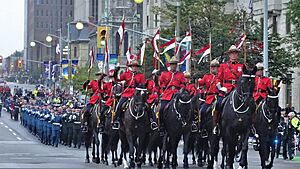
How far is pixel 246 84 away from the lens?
19.4 m

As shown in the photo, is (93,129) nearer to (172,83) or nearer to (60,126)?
(172,83)

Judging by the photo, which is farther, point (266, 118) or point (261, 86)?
point (266, 118)

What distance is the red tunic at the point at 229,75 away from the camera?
20.8 meters

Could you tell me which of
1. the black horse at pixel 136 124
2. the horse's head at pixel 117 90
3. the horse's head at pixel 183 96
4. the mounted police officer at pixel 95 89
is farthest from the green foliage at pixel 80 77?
the horse's head at pixel 183 96

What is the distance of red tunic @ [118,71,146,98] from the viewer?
76.2 feet

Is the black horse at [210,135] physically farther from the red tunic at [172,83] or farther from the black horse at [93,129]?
the black horse at [93,129]

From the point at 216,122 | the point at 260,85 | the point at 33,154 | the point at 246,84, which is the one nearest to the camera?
the point at 246,84

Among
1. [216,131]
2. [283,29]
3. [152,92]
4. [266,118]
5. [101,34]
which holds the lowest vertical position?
[216,131]

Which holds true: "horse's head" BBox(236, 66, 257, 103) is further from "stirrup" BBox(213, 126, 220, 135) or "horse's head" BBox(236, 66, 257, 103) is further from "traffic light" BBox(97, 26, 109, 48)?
"traffic light" BBox(97, 26, 109, 48)

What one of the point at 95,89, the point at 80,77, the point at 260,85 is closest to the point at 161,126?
the point at 260,85

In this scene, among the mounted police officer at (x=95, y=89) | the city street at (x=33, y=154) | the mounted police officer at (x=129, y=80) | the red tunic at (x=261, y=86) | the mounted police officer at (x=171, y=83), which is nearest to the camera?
the red tunic at (x=261, y=86)

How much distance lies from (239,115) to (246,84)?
2.53ft

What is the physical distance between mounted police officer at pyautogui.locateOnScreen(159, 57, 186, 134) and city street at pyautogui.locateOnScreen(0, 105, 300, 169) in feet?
8.91

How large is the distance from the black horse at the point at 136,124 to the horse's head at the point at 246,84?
345 centimetres
